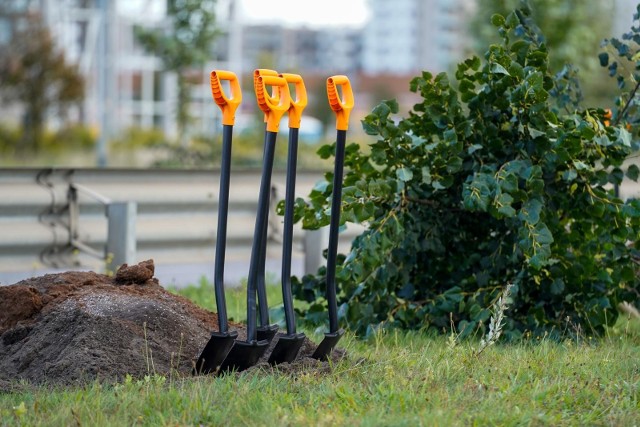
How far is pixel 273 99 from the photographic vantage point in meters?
4.42

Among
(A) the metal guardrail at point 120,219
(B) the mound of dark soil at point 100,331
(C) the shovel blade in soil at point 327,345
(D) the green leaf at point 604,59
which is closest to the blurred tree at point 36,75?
(A) the metal guardrail at point 120,219

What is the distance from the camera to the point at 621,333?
19.9 feet

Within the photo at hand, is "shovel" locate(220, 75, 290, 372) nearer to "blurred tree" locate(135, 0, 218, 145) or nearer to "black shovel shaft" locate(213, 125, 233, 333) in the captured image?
"black shovel shaft" locate(213, 125, 233, 333)

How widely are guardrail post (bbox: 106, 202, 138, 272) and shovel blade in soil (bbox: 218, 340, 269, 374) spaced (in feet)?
9.41

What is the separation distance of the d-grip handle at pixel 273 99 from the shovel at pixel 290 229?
4 cm

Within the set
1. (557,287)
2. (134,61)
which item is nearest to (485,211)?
(557,287)

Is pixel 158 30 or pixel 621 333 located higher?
pixel 158 30

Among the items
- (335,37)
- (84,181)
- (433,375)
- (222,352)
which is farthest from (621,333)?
(335,37)

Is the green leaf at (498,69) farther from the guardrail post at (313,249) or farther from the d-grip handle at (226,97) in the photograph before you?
the guardrail post at (313,249)

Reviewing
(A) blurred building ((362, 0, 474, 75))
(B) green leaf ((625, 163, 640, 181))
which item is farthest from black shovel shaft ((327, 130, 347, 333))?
(A) blurred building ((362, 0, 474, 75))

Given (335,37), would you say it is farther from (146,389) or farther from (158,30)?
(146,389)

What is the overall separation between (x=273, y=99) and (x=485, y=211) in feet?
5.12

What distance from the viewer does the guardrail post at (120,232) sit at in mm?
7211

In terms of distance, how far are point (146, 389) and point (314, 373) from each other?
27.8 inches
